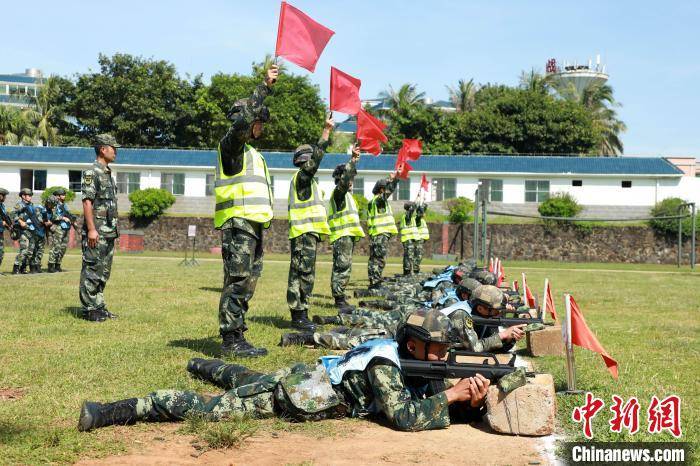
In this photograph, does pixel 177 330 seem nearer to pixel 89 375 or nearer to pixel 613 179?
pixel 89 375

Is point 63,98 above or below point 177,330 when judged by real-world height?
above

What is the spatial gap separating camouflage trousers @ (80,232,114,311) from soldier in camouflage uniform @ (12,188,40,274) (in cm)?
1012

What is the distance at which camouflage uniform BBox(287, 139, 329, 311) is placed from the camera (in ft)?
33.4

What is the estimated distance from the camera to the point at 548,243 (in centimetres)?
4631

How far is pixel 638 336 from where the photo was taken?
10.7m

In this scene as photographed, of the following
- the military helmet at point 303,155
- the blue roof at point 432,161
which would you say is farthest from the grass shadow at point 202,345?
the blue roof at point 432,161

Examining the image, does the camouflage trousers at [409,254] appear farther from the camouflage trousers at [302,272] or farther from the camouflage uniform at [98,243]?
the camouflage uniform at [98,243]

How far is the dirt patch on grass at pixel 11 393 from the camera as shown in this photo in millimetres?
6031

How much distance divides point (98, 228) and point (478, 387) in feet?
22.0

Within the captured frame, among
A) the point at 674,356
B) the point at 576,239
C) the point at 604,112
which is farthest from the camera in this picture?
the point at 604,112

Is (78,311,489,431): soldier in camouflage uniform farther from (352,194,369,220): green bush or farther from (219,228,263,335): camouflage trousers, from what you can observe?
(352,194,369,220): green bush

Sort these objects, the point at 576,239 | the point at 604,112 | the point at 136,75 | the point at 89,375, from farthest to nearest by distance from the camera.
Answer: the point at 604,112 < the point at 136,75 < the point at 576,239 < the point at 89,375

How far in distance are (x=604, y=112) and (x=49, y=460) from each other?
6598 centimetres

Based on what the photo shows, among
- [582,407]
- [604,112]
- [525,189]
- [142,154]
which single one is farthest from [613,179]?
[582,407]
